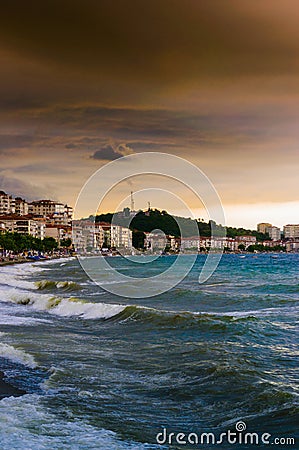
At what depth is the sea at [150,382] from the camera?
27.5 ft

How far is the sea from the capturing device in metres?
8.37

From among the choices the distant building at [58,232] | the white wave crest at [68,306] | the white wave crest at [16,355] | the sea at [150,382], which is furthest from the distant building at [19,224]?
the white wave crest at [16,355]

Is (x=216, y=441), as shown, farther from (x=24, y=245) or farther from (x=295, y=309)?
(x=24, y=245)

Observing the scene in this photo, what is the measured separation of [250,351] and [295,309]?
10947mm

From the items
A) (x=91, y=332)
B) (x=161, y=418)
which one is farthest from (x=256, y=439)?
(x=91, y=332)

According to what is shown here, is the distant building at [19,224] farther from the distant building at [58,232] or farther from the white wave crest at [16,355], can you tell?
the white wave crest at [16,355]

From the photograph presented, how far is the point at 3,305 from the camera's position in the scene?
2716 cm

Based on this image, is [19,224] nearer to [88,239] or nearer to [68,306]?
[88,239]

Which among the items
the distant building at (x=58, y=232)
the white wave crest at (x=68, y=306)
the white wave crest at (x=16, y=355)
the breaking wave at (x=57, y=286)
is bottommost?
the breaking wave at (x=57, y=286)
